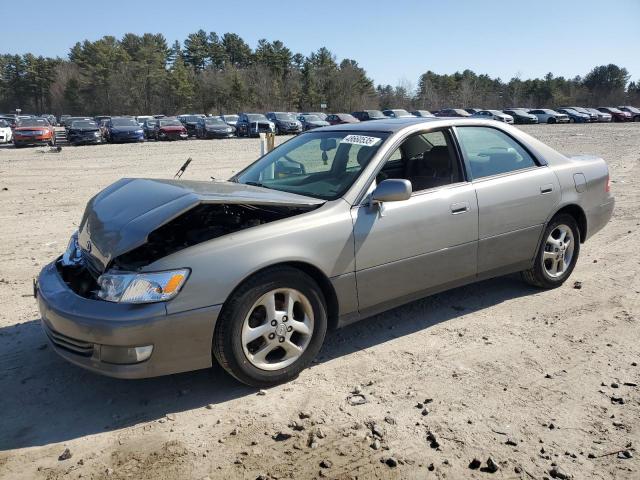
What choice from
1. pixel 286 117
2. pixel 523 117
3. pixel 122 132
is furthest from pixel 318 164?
pixel 523 117

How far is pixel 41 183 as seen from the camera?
13016 millimetres

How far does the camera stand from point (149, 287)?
298 cm

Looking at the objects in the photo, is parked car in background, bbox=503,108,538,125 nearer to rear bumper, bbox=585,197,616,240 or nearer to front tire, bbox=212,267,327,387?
rear bumper, bbox=585,197,616,240

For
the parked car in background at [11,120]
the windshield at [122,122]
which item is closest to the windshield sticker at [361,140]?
the windshield at [122,122]

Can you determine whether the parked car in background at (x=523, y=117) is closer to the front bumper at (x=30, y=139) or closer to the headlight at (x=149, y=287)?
the front bumper at (x=30, y=139)

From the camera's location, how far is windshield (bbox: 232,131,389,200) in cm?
398

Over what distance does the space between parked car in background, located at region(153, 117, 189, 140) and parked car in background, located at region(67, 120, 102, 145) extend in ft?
15.1

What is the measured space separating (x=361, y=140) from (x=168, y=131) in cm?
3276

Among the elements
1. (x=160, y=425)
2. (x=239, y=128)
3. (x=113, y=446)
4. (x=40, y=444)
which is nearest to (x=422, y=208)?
(x=160, y=425)

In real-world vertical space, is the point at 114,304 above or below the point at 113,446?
above

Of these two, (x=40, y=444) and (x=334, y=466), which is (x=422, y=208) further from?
(x=40, y=444)

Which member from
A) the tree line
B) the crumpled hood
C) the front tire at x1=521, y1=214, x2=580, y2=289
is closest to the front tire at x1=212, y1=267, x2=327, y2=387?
the crumpled hood

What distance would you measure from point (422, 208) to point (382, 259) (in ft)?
1.78

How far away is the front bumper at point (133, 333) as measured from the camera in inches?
115
